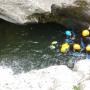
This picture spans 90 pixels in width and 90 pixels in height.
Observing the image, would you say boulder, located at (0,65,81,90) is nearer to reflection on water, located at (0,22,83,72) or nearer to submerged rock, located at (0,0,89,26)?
reflection on water, located at (0,22,83,72)

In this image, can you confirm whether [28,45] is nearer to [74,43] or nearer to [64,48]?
[64,48]

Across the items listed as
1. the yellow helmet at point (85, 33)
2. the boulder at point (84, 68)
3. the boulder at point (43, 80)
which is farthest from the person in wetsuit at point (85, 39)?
the boulder at point (43, 80)

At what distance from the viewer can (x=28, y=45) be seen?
7.39 meters

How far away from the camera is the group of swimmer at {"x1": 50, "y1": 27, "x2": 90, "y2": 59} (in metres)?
7.12

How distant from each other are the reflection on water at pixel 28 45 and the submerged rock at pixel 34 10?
30cm

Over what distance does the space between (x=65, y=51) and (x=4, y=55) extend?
144cm

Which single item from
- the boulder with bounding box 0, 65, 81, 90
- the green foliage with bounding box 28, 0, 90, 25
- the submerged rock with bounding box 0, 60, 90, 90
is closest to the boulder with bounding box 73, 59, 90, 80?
the submerged rock with bounding box 0, 60, 90, 90

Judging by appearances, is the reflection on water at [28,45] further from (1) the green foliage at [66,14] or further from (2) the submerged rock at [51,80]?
(2) the submerged rock at [51,80]

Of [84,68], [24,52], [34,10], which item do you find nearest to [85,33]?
[34,10]

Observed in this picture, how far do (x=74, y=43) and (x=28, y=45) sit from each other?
1137 mm

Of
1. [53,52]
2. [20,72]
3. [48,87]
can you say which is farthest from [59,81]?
[53,52]

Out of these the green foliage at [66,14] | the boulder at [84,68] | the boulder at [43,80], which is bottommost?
the boulder at [43,80]

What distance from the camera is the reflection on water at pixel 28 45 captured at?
677 centimetres

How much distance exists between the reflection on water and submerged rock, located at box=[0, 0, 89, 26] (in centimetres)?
30
